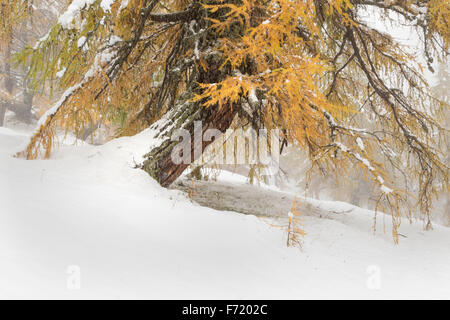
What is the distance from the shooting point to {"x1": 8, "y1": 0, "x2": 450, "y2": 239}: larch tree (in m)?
3.17

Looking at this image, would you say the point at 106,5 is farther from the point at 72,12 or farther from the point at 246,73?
the point at 246,73

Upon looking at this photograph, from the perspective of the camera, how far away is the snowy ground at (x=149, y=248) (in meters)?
2.06

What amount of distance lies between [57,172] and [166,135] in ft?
4.27

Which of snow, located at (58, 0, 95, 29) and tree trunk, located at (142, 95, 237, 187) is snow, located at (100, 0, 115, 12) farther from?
tree trunk, located at (142, 95, 237, 187)

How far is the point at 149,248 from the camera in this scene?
2533mm

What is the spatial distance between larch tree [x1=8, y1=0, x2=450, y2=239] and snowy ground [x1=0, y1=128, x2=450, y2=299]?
513mm

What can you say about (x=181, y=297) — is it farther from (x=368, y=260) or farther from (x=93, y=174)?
(x=368, y=260)

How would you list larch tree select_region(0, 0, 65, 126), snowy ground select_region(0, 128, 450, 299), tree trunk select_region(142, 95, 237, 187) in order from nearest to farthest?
1. snowy ground select_region(0, 128, 450, 299)
2. tree trunk select_region(142, 95, 237, 187)
3. larch tree select_region(0, 0, 65, 126)

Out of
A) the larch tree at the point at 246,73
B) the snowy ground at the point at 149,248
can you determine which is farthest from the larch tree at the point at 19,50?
the snowy ground at the point at 149,248

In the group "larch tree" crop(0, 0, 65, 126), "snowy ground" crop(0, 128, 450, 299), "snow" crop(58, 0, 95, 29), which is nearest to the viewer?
"snowy ground" crop(0, 128, 450, 299)

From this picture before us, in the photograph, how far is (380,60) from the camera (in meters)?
4.90

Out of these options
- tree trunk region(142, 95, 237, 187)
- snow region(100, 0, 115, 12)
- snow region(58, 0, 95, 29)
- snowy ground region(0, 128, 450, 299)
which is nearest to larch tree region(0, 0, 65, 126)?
snow region(58, 0, 95, 29)

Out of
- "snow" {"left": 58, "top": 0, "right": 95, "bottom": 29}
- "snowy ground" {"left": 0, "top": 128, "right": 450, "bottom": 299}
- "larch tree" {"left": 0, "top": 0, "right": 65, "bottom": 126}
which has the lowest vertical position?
"snowy ground" {"left": 0, "top": 128, "right": 450, "bottom": 299}
